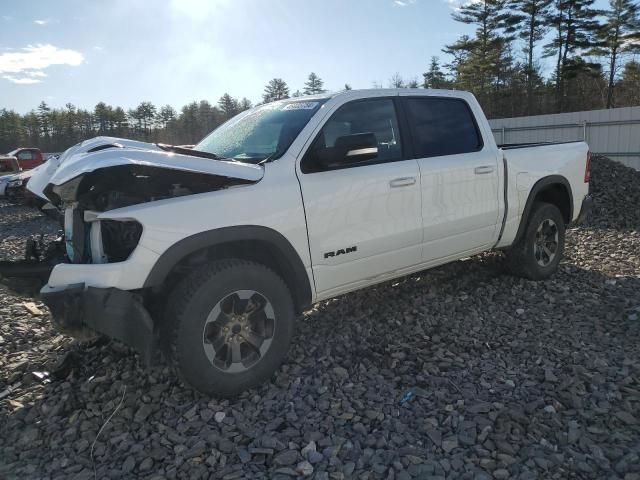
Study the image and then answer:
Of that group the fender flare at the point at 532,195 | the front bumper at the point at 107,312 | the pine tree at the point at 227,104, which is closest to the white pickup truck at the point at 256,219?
the front bumper at the point at 107,312

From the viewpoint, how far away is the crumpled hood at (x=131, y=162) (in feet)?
8.91

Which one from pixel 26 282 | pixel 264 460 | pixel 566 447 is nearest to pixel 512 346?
pixel 566 447

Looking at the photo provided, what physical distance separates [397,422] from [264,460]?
80cm

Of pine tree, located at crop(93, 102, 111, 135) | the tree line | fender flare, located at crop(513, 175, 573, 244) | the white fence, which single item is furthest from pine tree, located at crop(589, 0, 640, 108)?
pine tree, located at crop(93, 102, 111, 135)

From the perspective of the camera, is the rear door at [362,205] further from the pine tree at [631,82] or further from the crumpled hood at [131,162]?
the pine tree at [631,82]

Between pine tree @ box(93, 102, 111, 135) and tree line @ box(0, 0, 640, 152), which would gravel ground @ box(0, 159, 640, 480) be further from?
pine tree @ box(93, 102, 111, 135)

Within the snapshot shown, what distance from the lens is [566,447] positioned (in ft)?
8.50

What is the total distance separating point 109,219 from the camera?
282cm

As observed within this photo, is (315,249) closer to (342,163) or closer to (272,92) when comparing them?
(342,163)

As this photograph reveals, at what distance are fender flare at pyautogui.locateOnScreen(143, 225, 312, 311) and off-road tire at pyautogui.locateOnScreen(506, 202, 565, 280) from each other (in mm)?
2805

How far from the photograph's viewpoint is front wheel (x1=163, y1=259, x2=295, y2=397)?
9.48 ft

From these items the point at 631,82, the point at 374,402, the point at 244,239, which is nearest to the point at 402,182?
the point at 244,239

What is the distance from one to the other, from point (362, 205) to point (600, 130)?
15.5 meters

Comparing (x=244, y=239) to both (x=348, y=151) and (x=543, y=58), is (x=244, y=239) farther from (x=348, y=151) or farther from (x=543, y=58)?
(x=543, y=58)
